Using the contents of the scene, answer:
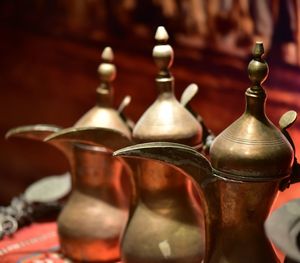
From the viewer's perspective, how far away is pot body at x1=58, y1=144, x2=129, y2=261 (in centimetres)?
117

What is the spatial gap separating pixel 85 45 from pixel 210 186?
3.04ft

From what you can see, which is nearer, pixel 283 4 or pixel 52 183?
pixel 283 4

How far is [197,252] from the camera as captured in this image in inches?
41.4

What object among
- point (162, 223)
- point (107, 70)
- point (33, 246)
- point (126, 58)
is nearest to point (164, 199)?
point (162, 223)

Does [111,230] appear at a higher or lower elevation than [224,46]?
lower

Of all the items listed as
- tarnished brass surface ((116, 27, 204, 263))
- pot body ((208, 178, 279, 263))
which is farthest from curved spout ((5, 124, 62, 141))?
pot body ((208, 178, 279, 263))

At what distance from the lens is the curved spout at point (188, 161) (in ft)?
2.98

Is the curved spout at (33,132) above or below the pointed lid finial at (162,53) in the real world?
below

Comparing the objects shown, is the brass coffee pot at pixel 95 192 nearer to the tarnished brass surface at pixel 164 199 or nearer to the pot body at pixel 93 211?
the pot body at pixel 93 211

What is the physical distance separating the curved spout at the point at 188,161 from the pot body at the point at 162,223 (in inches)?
4.7

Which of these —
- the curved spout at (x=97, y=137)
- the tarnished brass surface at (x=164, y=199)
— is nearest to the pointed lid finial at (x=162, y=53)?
the tarnished brass surface at (x=164, y=199)

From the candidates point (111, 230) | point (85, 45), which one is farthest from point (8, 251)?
point (85, 45)

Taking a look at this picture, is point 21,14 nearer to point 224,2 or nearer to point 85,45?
point 85,45

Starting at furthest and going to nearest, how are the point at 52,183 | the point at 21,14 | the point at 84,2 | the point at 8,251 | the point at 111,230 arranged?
the point at 21,14, the point at 84,2, the point at 52,183, the point at 8,251, the point at 111,230
